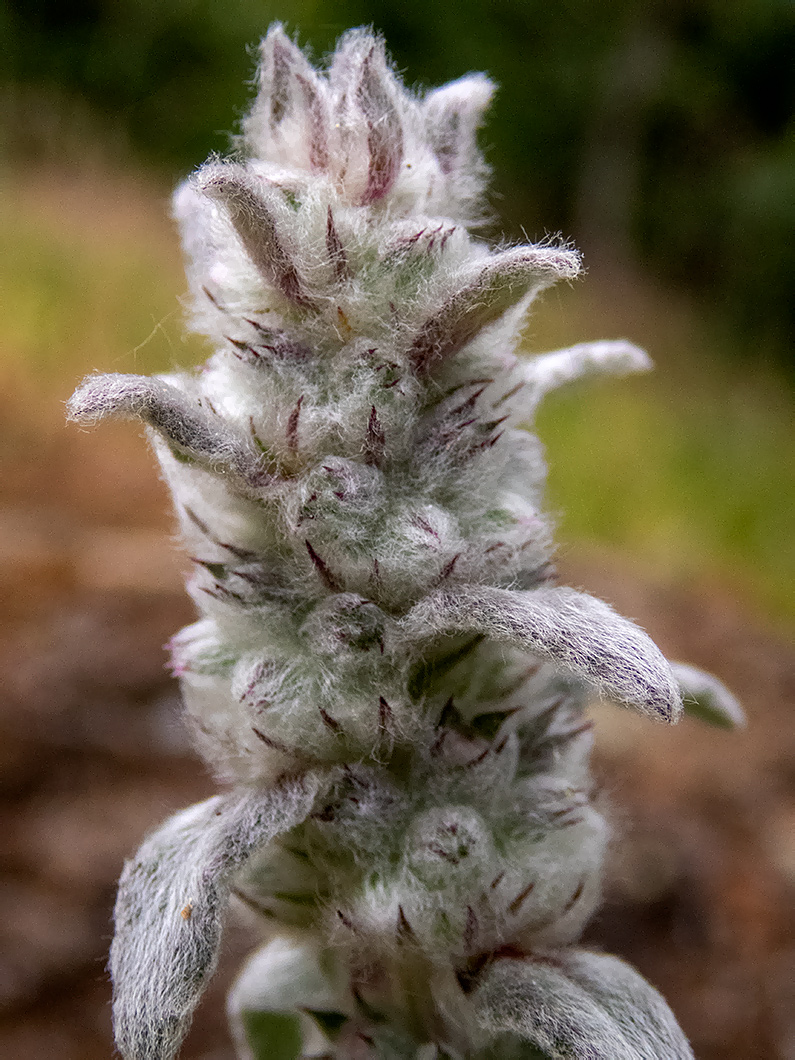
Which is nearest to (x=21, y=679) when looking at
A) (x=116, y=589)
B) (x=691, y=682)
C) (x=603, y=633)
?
(x=116, y=589)

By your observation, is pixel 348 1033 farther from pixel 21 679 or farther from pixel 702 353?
pixel 702 353

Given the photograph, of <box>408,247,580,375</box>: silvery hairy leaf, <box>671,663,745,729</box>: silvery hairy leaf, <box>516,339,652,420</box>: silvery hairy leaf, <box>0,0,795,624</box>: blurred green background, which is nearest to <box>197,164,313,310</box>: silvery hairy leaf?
<box>408,247,580,375</box>: silvery hairy leaf

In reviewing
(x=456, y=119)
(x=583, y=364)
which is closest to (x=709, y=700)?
(x=583, y=364)

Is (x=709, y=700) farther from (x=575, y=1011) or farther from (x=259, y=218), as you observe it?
(x=259, y=218)

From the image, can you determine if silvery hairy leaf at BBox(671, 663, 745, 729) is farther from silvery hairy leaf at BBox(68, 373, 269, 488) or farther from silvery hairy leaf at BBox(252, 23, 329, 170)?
silvery hairy leaf at BBox(252, 23, 329, 170)

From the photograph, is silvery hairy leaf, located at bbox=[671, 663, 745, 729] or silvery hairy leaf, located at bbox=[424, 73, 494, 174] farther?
silvery hairy leaf, located at bbox=[671, 663, 745, 729]

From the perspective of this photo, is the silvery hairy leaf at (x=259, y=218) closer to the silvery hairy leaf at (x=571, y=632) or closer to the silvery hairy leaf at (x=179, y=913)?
the silvery hairy leaf at (x=571, y=632)
